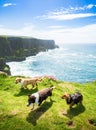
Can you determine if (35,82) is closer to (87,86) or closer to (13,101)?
(13,101)

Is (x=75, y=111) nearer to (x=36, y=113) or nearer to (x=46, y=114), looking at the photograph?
A: (x=46, y=114)

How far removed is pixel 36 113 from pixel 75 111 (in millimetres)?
3168

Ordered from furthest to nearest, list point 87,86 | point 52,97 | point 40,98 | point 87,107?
point 87,86 → point 52,97 → point 87,107 → point 40,98

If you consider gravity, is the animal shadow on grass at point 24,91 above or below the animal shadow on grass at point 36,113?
above

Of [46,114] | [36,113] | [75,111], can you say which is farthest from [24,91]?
[75,111]

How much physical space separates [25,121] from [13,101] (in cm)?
317

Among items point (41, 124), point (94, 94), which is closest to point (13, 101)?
point (41, 124)

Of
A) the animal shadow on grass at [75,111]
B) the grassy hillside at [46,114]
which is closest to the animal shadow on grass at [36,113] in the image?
the grassy hillside at [46,114]

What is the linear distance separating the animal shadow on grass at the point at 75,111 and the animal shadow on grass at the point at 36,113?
1748 mm

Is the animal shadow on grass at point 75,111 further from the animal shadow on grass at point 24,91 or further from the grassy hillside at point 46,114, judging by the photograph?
the animal shadow on grass at point 24,91

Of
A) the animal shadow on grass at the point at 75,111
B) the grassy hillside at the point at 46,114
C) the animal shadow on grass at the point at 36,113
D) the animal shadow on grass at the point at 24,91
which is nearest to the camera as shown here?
the grassy hillside at the point at 46,114

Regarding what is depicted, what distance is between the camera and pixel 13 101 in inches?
675

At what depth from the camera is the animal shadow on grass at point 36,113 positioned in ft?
47.5

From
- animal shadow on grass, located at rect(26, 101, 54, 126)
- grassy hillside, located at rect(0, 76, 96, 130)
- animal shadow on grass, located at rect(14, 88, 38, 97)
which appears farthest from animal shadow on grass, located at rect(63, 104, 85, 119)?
animal shadow on grass, located at rect(14, 88, 38, 97)
